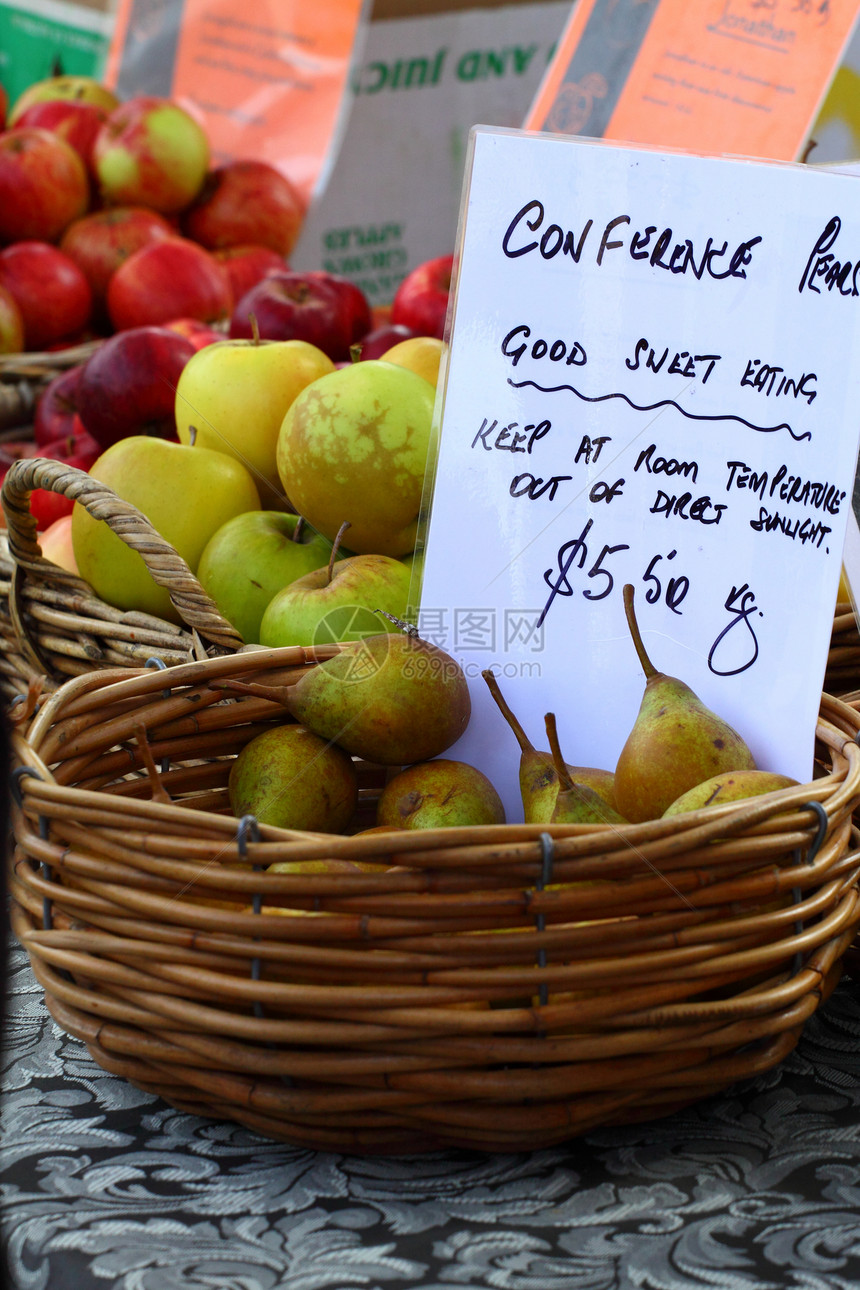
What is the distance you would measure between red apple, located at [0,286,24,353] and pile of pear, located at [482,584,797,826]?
4.69 feet

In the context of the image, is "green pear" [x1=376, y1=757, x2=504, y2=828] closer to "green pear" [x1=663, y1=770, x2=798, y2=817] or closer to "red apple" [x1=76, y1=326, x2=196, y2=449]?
"green pear" [x1=663, y1=770, x2=798, y2=817]

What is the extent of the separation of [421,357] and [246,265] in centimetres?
103

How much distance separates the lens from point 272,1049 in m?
0.49

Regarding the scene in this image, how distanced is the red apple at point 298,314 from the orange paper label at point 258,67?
1.04 meters

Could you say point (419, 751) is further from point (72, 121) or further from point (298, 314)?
point (72, 121)

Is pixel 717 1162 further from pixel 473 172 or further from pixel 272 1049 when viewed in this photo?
pixel 473 172

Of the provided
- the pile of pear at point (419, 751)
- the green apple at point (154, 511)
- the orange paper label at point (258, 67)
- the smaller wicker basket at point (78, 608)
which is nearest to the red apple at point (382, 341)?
the green apple at point (154, 511)

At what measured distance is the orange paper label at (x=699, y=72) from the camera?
125 centimetres

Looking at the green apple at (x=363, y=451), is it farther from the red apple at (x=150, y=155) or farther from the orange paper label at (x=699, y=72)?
the red apple at (x=150, y=155)

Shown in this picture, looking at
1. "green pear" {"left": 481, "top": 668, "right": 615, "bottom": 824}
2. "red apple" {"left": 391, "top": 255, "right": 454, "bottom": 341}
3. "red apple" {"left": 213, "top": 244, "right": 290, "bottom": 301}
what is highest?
"red apple" {"left": 213, "top": 244, "right": 290, "bottom": 301}

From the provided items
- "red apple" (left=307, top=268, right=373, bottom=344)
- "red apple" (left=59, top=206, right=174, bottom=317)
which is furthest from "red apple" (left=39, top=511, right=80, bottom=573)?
"red apple" (left=59, top=206, right=174, bottom=317)

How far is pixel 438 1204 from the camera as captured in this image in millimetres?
474

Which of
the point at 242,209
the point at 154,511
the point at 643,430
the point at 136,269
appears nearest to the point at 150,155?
the point at 242,209

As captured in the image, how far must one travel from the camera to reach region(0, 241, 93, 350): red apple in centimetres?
187
